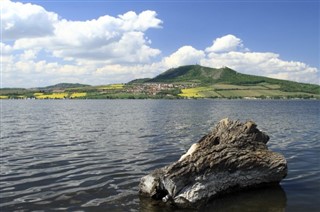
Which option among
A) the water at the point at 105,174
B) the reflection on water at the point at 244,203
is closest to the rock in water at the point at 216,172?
the reflection on water at the point at 244,203

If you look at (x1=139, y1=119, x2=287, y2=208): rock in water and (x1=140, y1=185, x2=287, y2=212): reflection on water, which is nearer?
(x1=140, y1=185, x2=287, y2=212): reflection on water

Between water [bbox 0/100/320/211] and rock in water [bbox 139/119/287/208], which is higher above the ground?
rock in water [bbox 139/119/287/208]

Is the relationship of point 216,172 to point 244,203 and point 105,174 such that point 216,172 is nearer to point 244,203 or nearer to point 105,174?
point 244,203

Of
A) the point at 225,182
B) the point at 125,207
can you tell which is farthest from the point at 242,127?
the point at 125,207

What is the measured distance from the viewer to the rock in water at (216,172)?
56.5 ft

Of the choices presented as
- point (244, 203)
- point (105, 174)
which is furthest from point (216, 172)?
point (105, 174)

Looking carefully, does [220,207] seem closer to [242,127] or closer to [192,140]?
[242,127]

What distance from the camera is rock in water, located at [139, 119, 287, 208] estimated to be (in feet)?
56.5

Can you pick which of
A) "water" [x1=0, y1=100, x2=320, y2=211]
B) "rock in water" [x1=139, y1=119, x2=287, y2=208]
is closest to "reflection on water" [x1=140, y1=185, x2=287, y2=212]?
"water" [x1=0, y1=100, x2=320, y2=211]

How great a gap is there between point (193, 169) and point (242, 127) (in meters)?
6.32

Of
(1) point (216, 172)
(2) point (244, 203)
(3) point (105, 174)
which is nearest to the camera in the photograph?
(2) point (244, 203)

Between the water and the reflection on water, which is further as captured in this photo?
the water

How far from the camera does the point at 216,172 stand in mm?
18125

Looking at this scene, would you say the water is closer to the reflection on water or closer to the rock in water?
the reflection on water
